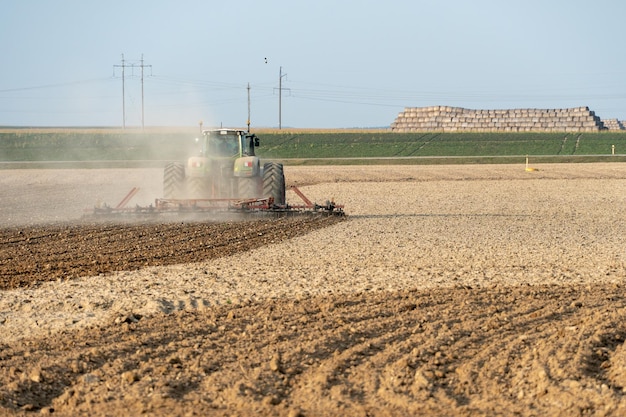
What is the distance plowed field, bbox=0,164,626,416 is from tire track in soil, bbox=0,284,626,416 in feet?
0.08

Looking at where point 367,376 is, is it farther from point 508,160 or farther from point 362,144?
point 362,144

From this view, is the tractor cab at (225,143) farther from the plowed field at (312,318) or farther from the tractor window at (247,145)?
the plowed field at (312,318)

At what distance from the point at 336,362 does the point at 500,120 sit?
8577cm

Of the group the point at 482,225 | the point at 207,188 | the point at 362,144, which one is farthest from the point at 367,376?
the point at 362,144

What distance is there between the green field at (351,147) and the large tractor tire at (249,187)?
34.2 meters

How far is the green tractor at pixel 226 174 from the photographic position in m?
24.1

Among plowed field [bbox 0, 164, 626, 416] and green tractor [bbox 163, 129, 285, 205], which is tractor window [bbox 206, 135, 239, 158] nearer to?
green tractor [bbox 163, 129, 285, 205]

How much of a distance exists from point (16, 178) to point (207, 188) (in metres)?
22.8

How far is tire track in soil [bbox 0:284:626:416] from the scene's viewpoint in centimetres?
756

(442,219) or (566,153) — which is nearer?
(442,219)

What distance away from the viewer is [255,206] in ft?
74.7

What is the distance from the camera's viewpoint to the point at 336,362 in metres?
8.62

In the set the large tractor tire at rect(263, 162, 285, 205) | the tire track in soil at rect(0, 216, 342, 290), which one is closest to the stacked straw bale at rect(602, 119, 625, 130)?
the large tractor tire at rect(263, 162, 285, 205)

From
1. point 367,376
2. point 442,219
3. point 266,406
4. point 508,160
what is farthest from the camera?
point 508,160
